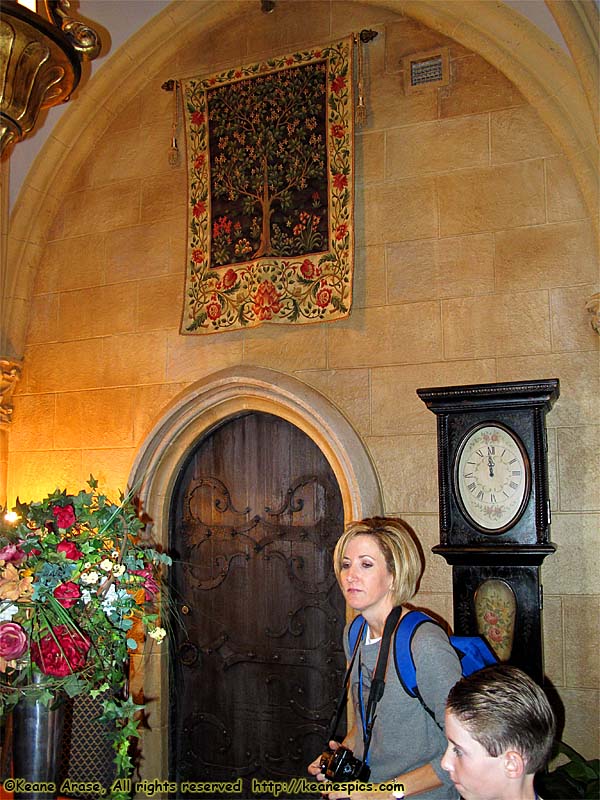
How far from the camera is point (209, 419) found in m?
4.09

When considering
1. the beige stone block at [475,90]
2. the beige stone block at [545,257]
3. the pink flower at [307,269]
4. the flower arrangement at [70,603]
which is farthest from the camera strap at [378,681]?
the beige stone block at [475,90]

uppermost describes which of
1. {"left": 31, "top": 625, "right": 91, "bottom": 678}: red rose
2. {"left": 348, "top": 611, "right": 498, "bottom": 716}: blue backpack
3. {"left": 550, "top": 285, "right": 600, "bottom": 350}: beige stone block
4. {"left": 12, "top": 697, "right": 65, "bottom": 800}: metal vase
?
{"left": 550, "top": 285, "right": 600, "bottom": 350}: beige stone block

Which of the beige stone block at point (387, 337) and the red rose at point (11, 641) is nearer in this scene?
the red rose at point (11, 641)

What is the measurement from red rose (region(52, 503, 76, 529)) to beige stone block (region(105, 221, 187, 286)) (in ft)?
8.45

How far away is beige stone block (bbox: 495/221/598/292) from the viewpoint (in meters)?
3.44

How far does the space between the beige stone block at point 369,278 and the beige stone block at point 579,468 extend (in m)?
1.04

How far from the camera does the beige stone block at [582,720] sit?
3191mm

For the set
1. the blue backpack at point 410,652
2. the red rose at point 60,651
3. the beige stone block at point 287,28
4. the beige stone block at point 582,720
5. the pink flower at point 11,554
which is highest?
the beige stone block at point 287,28

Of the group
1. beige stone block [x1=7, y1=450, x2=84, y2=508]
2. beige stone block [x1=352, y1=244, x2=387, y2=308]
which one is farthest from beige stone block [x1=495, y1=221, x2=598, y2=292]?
beige stone block [x1=7, y1=450, x2=84, y2=508]

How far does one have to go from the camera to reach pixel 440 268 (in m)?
3.70

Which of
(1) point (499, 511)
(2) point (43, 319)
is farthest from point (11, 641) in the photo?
(2) point (43, 319)

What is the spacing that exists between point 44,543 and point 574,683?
7.74 feet

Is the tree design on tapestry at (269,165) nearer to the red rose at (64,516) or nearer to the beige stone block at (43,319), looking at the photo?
the beige stone block at (43,319)

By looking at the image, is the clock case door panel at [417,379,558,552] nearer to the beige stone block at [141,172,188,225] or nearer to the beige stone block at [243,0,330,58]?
the beige stone block at [141,172,188,225]
